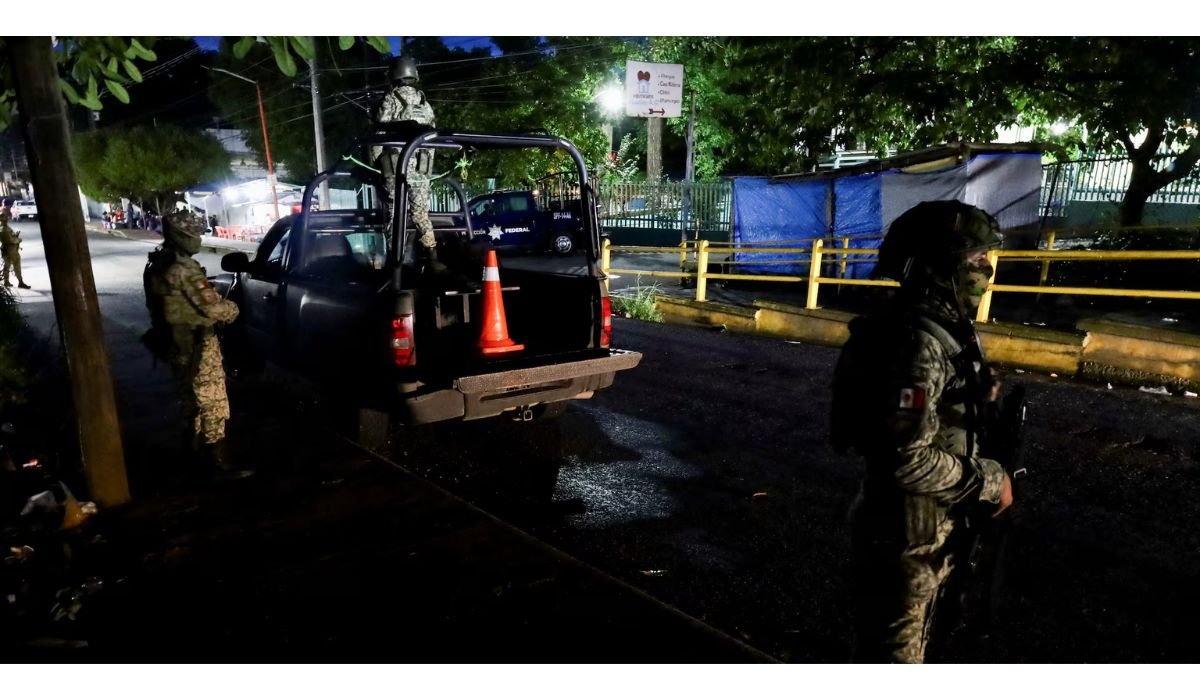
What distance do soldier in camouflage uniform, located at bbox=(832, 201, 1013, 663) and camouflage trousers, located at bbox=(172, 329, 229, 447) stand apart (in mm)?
3826

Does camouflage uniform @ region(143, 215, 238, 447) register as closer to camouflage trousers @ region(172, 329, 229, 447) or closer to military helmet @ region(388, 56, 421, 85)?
camouflage trousers @ region(172, 329, 229, 447)

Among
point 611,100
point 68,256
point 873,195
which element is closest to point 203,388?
point 68,256

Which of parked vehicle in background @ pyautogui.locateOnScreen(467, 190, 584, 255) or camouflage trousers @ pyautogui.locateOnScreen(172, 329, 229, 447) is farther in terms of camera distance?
parked vehicle in background @ pyautogui.locateOnScreen(467, 190, 584, 255)

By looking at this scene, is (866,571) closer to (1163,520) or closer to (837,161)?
(1163,520)

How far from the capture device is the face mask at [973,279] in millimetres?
2129

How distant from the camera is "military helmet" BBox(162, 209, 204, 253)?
13.6 feet

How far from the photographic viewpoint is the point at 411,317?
4.17 m

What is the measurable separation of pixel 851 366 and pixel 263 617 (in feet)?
8.34

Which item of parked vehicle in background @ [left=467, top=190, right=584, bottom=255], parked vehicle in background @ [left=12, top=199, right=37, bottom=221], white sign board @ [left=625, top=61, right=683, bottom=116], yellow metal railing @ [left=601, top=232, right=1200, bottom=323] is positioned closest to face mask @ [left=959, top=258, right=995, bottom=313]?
yellow metal railing @ [left=601, top=232, right=1200, bottom=323]

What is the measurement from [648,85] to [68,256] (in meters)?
13.8

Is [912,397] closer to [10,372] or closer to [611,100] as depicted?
[10,372]

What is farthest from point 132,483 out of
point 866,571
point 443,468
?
point 866,571

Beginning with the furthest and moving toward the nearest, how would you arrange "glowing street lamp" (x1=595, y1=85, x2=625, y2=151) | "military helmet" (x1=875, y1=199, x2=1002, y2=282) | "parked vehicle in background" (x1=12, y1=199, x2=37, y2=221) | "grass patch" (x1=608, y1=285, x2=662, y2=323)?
"parked vehicle in background" (x1=12, y1=199, x2=37, y2=221)
"glowing street lamp" (x1=595, y1=85, x2=625, y2=151)
"grass patch" (x1=608, y1=285, x2=662, y2=323)
"military helmet" (x1=875, y1=199, x2=1002, y2=282)

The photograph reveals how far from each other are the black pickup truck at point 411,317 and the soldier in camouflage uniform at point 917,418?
8.70 feet
